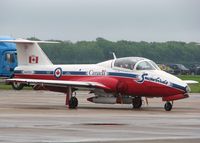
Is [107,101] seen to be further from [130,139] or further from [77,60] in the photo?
[77,60]

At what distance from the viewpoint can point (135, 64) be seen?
1303 inches

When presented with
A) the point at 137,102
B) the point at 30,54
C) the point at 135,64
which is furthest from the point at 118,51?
the point at 135,64

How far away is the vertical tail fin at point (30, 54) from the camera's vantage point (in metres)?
36.3

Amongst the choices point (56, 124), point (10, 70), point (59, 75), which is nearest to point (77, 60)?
point (10, 70)

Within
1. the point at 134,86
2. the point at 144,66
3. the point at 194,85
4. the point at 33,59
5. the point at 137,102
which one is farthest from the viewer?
the point at 194,85

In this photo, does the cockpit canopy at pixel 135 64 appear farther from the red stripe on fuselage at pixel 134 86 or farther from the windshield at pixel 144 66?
the red stripe on fuselage at pixel 134 86

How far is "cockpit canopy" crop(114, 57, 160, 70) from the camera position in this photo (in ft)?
108

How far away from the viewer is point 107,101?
33.4 m

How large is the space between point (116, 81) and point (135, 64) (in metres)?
1.01

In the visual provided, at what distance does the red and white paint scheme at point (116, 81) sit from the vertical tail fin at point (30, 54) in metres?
0.92

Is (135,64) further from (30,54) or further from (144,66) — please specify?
(30,54)

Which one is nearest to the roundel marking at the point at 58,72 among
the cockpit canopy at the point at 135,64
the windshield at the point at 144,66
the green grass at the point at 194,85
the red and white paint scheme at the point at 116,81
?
the red and white paint scheme at the point at 116,81

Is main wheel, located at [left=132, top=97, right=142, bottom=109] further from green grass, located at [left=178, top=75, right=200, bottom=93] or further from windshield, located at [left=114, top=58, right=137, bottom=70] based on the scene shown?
green grass, located at [left=178, top=75, right=200, bottom=93]

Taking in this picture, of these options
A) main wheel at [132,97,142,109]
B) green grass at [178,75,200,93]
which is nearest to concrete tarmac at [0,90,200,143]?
main wheel at [132,97,142,109]
